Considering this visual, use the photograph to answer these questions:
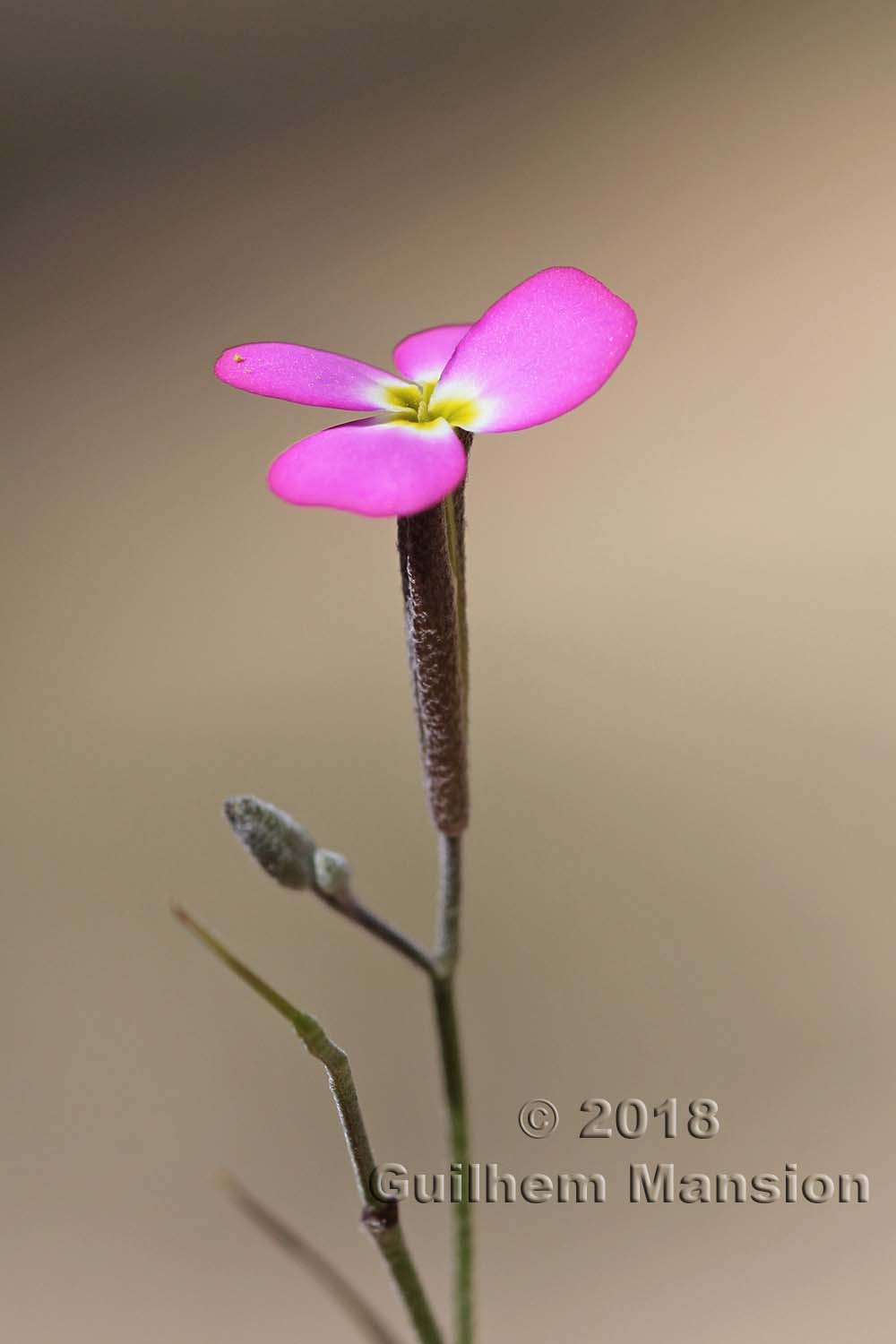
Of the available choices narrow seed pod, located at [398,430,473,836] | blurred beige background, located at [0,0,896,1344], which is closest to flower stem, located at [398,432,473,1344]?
narrow seed pod, located at [398,430,473,836]

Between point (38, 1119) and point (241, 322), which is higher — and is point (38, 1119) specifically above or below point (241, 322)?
below

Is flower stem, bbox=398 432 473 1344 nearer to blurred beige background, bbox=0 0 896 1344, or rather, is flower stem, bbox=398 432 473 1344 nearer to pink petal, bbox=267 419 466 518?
pink petal, bbox=267 419 466 518

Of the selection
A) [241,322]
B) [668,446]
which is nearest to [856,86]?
[668,446]

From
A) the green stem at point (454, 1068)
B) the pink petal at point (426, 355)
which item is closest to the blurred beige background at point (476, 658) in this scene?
the green stem at point (454, 1068)

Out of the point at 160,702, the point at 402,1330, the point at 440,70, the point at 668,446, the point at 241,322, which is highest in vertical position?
the point at 440,70

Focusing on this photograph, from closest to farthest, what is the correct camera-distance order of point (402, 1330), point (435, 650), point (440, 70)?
point (435, 650)
point (402, 1330)
point (440, 70)

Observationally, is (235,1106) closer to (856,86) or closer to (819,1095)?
(819,1095)

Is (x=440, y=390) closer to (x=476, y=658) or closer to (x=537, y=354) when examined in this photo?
(x=537, y=354)
